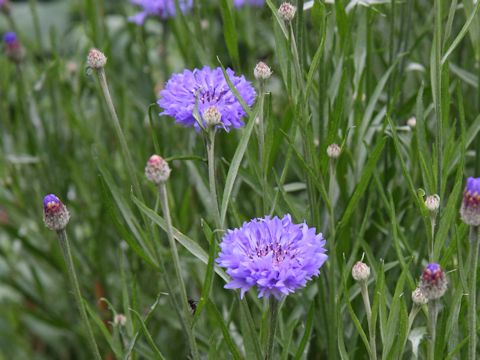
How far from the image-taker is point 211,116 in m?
0.71

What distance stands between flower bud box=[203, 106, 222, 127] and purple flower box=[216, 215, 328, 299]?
0.31ft

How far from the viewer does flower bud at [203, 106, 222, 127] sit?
714mm

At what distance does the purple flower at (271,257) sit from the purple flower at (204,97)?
12 cm

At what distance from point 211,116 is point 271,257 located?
0.45ft

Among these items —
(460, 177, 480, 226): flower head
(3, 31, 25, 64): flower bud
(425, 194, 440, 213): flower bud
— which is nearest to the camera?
(460, 177, 480, 226): flower head

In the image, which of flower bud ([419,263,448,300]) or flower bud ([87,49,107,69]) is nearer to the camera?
flower bud ([419,263,448,300])

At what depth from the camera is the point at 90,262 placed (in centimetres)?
133

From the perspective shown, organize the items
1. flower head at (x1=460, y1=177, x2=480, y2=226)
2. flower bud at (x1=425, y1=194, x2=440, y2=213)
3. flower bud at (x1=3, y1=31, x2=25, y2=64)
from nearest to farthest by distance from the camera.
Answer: flower head at (x1=460, y1=177, x2=480, y2=226), flower bud at (x1=425, y1=194, x2=440, y2=213), flower bud at (x1=3, y1=31, x2=25, y2=64)

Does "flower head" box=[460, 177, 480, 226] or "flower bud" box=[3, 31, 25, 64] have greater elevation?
"flower bud" box=[3, 31, 25, 64]

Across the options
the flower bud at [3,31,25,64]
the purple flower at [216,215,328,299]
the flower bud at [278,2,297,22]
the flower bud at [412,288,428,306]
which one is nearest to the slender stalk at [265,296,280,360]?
the purple flower at [216,215,328,299]

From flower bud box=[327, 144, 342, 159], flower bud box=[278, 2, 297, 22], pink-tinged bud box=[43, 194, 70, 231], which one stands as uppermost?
flower bud box=[278, 2, 297, 22]

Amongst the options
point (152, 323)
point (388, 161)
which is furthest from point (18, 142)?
point (388, 161)

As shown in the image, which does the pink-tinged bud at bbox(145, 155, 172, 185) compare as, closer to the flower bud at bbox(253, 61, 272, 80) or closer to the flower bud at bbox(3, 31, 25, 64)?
the flower bud at bbox(253, 61, 272, 80)

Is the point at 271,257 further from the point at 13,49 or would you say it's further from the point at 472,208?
the point at 13,49
